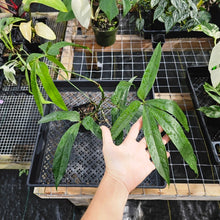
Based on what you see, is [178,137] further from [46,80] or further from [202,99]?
[202,99]

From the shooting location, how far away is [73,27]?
1181mm

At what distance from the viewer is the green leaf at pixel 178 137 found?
502 millimetres

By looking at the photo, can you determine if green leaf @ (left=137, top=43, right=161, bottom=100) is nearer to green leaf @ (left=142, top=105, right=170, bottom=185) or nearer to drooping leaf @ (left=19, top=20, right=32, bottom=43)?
green leaf @ (left=142, top=105, right=170, bottom=185)

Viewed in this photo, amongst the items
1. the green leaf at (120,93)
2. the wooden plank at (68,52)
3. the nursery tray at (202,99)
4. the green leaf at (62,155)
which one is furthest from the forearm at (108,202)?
the wooden plank at (68,52)

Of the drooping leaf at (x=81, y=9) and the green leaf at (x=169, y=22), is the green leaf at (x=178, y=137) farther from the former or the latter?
the green leaf at (x=169, y=22)

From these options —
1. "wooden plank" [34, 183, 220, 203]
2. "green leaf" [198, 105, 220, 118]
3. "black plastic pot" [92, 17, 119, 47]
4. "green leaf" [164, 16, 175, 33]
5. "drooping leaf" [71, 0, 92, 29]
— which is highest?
"drooping leaf" [71, 0, 92, 29]

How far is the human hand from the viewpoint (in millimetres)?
589

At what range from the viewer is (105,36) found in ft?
3.33

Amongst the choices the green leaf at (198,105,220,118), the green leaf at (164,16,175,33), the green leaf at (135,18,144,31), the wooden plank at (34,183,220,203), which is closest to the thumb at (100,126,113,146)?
the wooden plank at (34,183,220,203)

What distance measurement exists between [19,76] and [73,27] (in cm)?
44

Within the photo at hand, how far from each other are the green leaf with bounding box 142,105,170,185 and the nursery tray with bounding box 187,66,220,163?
342 millimetres

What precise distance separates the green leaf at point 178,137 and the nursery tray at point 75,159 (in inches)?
8.4

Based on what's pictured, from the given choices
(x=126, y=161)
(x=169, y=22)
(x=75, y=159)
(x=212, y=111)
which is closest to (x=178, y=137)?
(x=126, y=161)

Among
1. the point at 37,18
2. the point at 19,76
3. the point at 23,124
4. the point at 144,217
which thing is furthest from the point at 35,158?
the point at 37,18
